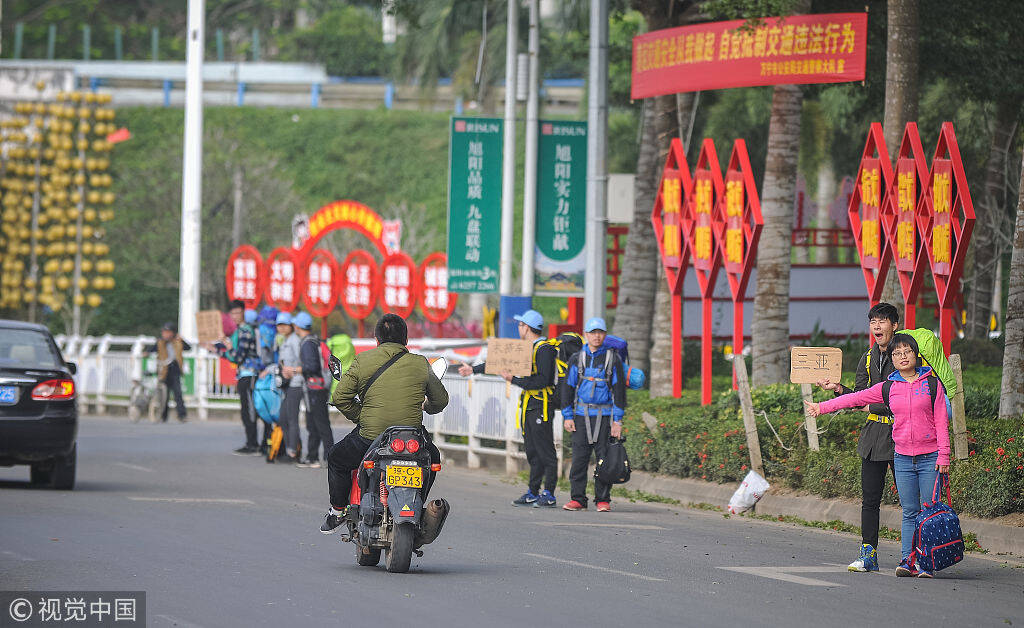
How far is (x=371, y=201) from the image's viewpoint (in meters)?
70.4

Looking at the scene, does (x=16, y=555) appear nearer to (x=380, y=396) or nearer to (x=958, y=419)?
(x=380, y=396)

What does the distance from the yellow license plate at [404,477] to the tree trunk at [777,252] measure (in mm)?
9596

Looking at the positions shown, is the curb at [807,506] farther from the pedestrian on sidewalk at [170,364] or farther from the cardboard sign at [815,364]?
the pedestrian on sidewalk at [170,364]

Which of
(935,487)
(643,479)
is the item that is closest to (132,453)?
(643,479)

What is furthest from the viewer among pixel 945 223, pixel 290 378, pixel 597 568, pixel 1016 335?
pixel 290 378

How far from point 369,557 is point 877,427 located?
3529 millimetres

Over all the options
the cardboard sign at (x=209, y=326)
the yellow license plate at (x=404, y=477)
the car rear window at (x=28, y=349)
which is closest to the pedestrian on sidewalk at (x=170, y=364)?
the cardboard sign at (x=209, y=326)

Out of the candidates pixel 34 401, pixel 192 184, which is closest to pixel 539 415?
pixel 34 401

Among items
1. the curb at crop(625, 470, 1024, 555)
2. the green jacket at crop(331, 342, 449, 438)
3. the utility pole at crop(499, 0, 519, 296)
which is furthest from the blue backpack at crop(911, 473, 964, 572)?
the utility pole at crop(499, 0, 519, 296)

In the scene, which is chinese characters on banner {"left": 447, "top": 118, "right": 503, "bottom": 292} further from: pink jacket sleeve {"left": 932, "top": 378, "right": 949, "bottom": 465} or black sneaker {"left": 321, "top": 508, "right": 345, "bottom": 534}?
pink jacket sleeve {"left": 932, "top": 378, "right": 949, "bottom": 465}

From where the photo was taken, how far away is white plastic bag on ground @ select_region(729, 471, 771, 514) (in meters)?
15.4

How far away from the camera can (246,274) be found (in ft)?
137

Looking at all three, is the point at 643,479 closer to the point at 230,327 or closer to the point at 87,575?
the point at 87,575

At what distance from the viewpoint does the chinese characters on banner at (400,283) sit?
120 feet
